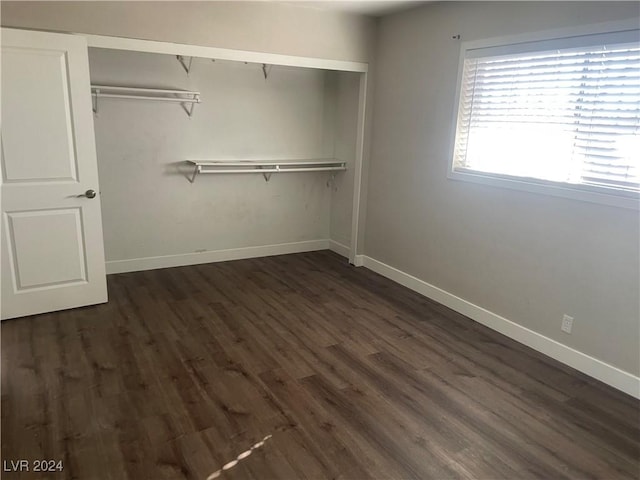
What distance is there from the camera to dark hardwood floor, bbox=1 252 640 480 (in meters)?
2.10

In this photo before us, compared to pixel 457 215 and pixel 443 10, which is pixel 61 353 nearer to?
pixel 457 215

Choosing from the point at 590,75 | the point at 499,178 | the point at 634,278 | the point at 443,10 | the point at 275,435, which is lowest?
the point at 275,435

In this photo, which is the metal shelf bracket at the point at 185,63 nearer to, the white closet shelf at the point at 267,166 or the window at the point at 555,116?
the white closet shelf at the point at 267,166

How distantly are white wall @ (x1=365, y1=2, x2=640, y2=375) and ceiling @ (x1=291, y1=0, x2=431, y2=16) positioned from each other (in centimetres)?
15

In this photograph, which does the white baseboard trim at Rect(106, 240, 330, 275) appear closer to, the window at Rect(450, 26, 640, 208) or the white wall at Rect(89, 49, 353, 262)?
the white wall at Rect(89, 49, 353, 262)

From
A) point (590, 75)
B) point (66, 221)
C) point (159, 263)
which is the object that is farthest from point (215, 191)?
point (590, 75)

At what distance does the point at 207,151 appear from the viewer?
4637 mm

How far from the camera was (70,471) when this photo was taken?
6.47 feet

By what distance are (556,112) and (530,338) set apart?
1608 mm

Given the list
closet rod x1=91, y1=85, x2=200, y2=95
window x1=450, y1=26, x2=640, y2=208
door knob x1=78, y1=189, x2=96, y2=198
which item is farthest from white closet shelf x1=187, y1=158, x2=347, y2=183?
window x1=450, y1=26, x2=640, y2=208

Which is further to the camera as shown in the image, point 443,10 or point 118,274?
point 118,274

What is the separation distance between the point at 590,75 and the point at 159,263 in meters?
4.05

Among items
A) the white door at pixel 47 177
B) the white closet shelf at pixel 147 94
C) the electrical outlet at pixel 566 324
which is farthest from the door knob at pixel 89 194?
the electrical outlet at pixel 566 324

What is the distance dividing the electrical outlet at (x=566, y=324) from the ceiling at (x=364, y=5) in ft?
8.90
